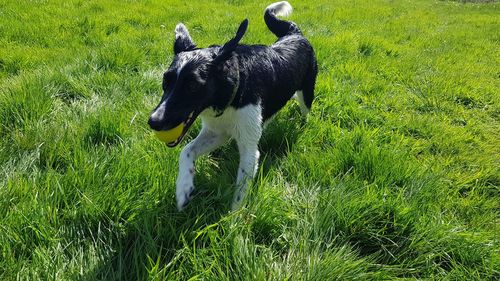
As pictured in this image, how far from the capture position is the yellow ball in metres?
2.05

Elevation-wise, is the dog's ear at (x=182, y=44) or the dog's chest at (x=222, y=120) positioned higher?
the dog's ear at (x=182, y=44)

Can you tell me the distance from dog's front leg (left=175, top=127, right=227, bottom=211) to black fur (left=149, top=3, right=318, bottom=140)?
380mm

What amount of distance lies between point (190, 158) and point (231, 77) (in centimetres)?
61

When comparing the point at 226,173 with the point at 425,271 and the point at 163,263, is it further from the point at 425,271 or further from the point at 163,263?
the point at 425,271

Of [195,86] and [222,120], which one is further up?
[195,86]

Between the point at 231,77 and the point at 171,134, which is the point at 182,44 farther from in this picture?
the point at 171,134

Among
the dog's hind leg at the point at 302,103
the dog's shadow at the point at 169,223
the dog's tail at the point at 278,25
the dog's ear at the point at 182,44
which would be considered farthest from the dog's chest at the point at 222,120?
the dog's tail at the point at 278,25

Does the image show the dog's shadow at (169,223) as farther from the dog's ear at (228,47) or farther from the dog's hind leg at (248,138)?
the dog's ear at (228,47)

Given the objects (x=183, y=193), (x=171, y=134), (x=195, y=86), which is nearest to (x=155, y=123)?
(x=171, y=134)

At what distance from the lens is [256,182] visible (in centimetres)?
246

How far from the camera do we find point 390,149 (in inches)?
117

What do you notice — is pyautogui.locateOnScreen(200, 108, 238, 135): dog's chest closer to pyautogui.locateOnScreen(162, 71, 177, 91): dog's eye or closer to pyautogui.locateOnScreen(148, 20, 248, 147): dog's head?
pyautogui.locateOnScreen(148, 20, 248, 147): dog's head

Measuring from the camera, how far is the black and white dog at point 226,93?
2133 mm

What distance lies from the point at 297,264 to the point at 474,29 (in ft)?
32.9
